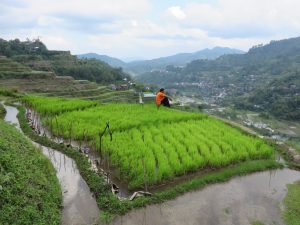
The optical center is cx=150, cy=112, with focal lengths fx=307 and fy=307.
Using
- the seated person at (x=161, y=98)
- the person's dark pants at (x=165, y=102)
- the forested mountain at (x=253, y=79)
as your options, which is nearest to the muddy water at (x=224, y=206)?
the seated person at (x=161, y=98)

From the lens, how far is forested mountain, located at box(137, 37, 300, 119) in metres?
72.3

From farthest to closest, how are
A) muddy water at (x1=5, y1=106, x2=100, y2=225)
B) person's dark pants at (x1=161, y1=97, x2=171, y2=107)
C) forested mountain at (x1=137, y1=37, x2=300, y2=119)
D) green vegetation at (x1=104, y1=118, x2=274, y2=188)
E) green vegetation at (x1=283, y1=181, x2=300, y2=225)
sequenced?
forested mountain at (x1=137, y1=37, x2=300, y2=119) → person's dark pants at (x1=161, y1=97, x2=171, y2=107) → green vegetation at (x1=104, y1=118, x2=274, y2=188) → green vegetation at (x1=283, y1=181, x2=300, y2=225) → muddy water at (x1=5, y1=106, x2=100, y2=225)

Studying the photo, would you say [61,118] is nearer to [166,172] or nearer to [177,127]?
[177,127]

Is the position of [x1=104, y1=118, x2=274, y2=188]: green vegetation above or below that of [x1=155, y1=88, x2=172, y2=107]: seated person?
below

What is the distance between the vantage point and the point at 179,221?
20.2ft

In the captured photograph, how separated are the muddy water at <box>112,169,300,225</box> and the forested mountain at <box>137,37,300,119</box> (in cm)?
5744

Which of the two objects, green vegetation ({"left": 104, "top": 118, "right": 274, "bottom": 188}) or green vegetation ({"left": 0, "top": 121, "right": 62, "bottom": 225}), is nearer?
green vegetation ({"left": 0, "top": 121, "right": 62, "bottom": 225})

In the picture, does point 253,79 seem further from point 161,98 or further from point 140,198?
point 140,198

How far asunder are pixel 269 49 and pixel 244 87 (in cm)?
6708

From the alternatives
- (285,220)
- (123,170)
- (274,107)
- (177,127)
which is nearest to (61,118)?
(177,127)

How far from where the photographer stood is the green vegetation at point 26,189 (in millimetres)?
5453

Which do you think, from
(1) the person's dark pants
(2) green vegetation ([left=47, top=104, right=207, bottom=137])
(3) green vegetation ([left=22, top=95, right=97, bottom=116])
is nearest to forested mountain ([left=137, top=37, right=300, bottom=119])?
(1) the person's dark pants

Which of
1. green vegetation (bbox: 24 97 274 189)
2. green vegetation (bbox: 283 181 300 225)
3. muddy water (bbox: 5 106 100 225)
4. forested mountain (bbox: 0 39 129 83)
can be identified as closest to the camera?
muddy water (bbox: 5 106 100 225)

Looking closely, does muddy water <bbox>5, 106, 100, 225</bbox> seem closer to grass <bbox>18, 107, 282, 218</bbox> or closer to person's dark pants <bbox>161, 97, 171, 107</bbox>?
grass <bbox>18, 107, 282, 218</bbox>
